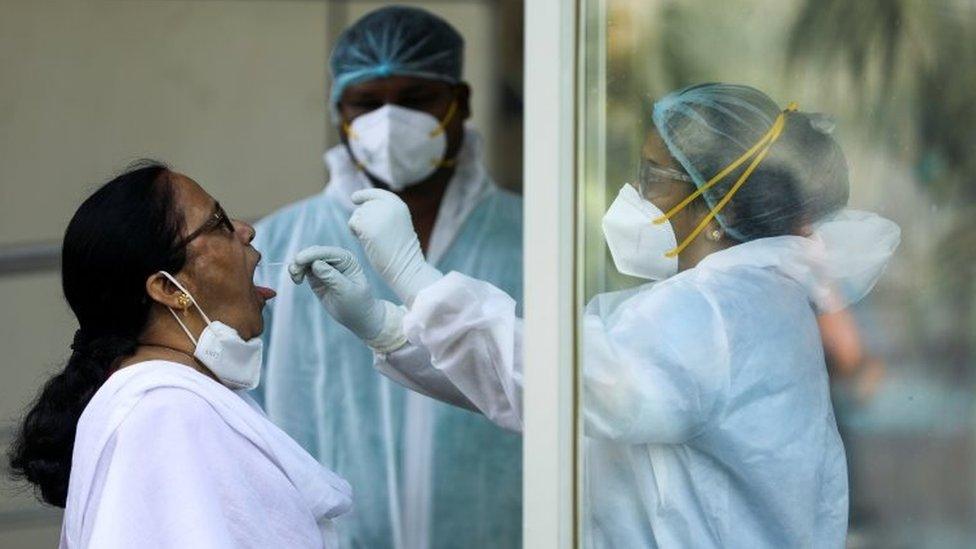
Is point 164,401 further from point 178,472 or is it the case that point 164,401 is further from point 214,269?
point 214,269

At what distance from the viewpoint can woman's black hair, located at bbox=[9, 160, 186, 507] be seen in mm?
2334

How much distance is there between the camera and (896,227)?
7.39 feet

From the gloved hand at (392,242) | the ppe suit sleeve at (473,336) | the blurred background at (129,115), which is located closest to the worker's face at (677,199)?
the ppe suit sleeve at (473,336)

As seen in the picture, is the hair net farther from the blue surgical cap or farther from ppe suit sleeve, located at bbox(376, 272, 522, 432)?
the blue surgical cap

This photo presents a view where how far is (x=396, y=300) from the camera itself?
3.50 m

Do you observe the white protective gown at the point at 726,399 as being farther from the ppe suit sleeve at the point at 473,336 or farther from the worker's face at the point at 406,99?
the worker's face at the point at 406,99

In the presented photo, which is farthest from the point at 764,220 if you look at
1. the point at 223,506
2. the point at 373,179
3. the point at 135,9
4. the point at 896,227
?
the point at 135,9

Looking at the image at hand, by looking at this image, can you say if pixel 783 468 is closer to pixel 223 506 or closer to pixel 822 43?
pixel 822 43

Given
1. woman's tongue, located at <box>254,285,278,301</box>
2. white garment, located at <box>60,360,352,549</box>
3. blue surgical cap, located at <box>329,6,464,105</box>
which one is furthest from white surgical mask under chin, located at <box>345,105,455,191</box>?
white garment, located at <box>60,360,352,549</box>

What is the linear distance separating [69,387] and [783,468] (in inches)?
39.3

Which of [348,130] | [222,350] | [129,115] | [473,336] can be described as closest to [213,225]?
[222,350]

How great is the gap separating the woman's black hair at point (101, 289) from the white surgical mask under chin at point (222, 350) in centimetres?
5

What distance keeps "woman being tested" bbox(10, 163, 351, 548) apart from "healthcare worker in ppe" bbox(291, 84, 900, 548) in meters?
0.42

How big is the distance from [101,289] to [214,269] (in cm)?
16
